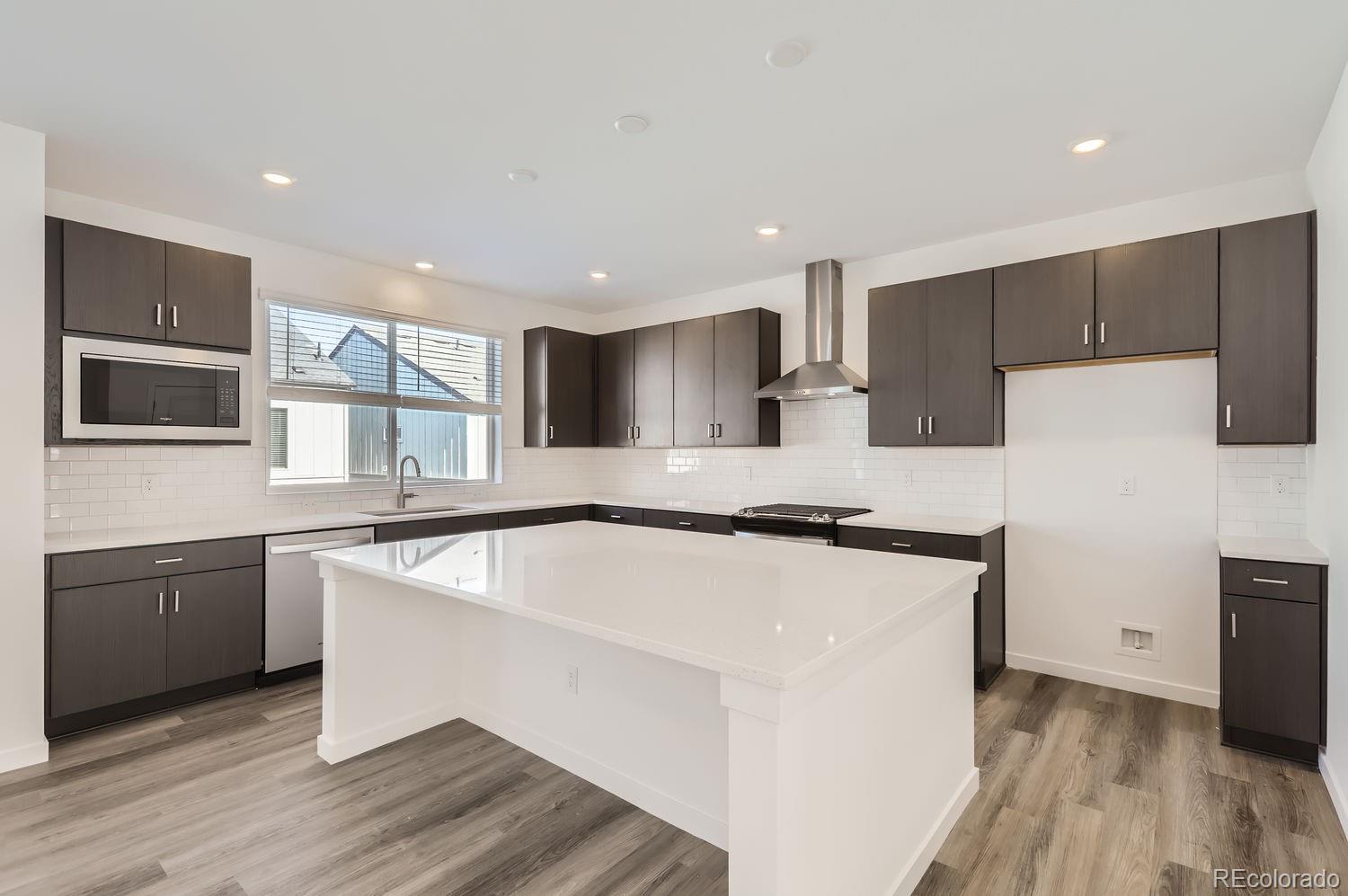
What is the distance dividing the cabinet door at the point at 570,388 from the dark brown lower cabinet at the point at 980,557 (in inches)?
104

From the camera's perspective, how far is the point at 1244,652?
9.02 feet

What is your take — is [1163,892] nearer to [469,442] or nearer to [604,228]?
[604,228]

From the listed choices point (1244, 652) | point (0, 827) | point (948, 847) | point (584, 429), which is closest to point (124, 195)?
point (0, 827)

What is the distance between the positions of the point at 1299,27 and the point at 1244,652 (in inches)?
91.6

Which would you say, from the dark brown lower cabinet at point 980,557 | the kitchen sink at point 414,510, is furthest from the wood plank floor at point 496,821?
the kitchen sink at point 414,510

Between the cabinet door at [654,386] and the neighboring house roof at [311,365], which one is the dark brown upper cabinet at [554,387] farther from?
the neighboring house roof at [311,365]

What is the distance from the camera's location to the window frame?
408 centimetres

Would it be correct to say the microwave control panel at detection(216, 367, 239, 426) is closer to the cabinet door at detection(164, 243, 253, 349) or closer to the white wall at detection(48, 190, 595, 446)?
the cabinet door at detection(164, 243, 253, 349)

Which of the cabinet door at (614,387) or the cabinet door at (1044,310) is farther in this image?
the cabinet door at (614,387)

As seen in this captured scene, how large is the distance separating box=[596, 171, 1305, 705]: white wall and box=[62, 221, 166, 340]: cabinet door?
4280 mm

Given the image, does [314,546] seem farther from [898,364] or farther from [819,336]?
[898,364]

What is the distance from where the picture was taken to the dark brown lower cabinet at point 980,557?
352 centimetres

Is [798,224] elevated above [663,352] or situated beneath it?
elevated above

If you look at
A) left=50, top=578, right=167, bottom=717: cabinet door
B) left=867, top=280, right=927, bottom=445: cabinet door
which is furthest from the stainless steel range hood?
left=50, top=578, right=167, bottom=717: cabinet door
